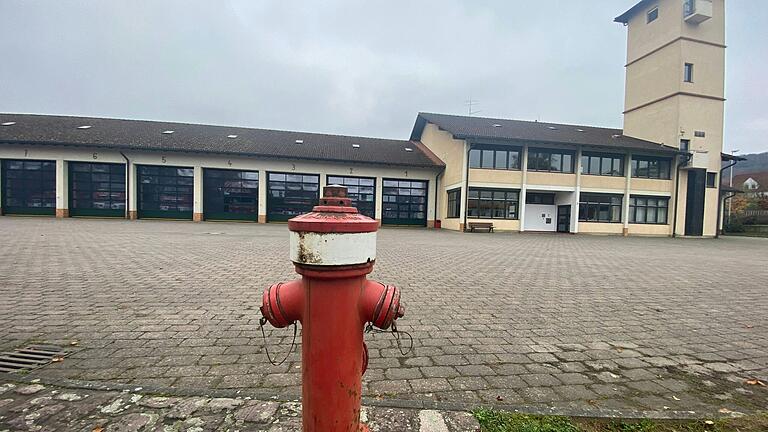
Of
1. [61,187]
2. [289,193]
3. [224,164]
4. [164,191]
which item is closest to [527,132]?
[289,193]

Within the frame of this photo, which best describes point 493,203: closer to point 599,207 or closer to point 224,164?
point 599,207

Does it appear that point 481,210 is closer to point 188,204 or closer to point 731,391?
point 188,204

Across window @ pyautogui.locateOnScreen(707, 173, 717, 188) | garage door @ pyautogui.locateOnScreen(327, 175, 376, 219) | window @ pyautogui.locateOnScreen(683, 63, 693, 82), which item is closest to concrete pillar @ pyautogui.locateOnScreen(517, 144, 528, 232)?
garage door @ pyautogui.locateOnScreen(327, 175, 376, 219)

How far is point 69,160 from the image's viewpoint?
22.5 metres

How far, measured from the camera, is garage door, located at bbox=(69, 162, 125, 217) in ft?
75.3

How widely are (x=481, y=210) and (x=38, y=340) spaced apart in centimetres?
2206

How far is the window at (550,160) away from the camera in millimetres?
23703

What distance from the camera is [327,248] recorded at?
1.25 metres

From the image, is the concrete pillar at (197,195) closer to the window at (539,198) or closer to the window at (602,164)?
the window at (539,198)

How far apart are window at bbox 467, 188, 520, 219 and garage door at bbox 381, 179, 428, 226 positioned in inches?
188

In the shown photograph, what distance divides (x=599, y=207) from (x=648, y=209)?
4043 mm

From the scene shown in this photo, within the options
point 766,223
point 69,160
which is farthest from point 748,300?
point 766,223

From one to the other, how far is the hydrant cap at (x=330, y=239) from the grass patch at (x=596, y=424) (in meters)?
1.36

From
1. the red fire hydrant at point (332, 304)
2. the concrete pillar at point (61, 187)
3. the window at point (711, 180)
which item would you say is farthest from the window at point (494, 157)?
the concrete pillar at point (61, 187)
